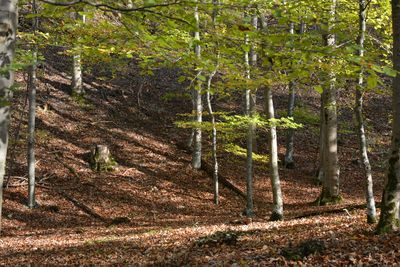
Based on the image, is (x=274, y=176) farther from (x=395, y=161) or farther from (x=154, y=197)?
(x=395, y=161)

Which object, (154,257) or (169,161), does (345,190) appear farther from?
(154,257)

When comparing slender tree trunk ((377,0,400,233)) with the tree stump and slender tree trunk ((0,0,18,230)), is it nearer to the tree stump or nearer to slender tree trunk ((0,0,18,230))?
slender tree trunk ((0,0,18,230))

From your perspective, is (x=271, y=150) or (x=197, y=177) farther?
(x=197, y=177)

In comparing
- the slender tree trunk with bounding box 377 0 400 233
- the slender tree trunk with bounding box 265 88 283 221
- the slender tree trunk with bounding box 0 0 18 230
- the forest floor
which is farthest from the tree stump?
the slender tree trunk with bounding box 0 0 18 230

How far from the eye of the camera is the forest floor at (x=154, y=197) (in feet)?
24.1

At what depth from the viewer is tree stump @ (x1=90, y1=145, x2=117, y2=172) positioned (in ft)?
61.4

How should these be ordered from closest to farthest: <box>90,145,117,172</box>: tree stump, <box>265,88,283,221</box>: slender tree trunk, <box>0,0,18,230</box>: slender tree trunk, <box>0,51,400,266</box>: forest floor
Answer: <box>0,0,18,230</box>: slender tree trunk → <box>0,51,400,266</box>: forest floor → <box>265,88,283,221</box>: slender tree trunk → <box>90,145,117,172</box>: tree stump

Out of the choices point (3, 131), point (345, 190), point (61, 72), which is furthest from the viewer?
point (61, 72)

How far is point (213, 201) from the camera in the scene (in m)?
18.1

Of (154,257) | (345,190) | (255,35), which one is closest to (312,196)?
(345,190)

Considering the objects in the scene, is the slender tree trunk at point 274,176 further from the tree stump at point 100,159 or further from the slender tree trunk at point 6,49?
the slender tree trunk at point 6,49

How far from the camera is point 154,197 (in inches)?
696

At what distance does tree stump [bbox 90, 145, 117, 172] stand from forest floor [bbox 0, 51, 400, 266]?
1.52 ft

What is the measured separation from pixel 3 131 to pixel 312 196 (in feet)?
55.1
